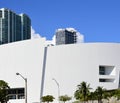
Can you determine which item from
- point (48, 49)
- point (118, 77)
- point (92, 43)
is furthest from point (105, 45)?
point (48, 49)

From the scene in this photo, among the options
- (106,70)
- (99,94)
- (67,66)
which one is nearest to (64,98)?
(99,94)

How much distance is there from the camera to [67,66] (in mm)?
110125

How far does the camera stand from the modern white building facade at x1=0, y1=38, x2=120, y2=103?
10975 cm

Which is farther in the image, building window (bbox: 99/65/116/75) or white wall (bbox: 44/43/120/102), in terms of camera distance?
building window (bbox: 99/65/116/75)

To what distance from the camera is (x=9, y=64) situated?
389 ft

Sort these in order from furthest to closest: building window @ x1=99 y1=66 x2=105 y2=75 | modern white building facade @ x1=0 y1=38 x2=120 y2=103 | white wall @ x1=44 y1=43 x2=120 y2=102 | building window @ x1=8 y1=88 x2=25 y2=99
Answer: building window @ x1=8 y1=88 x2=25 y2=99 < building window @ x1=99 y1=66 x2=105 y2=75 < modern white building facade @ x1=0 y1=38 x2=120 y2=103 < white wall @ x1=44 y1=43 x2=120 y2=102

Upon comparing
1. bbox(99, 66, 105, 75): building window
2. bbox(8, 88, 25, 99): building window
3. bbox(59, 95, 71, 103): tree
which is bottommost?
bbox(59, 95, 71, 103): tree

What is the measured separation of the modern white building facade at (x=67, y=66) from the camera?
10975 cm

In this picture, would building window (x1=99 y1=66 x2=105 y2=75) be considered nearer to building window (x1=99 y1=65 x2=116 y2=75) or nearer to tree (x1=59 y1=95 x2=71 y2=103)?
building window (x1=99 y1=65 x2=116 y2=75)

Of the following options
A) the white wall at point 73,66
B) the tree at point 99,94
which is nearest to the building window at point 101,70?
the white wall at point 73,66

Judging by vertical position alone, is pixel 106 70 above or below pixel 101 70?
above

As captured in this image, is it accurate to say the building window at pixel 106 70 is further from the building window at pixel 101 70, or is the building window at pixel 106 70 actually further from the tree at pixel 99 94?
the tree at pixel 99 94

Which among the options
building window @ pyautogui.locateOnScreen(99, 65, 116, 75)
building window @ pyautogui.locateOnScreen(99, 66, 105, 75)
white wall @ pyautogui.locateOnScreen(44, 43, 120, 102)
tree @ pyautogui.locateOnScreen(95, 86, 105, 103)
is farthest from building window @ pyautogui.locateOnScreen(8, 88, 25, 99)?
tree @ pyautogui.locateOnScreen(95, 86, 105, 103)

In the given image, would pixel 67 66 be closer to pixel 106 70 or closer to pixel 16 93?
pixel 106 70
